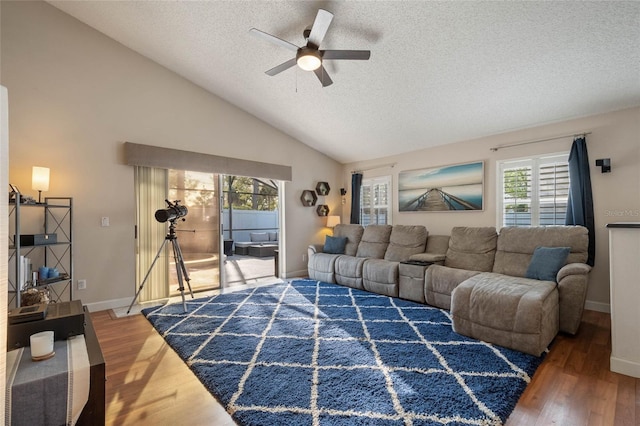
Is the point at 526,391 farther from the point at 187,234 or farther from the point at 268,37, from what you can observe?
the point at 187,234

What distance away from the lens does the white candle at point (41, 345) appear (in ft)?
3.99

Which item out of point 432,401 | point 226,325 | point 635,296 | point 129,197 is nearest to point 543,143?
point 635,296

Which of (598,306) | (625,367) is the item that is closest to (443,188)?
(598,306)

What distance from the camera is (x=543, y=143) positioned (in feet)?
11.8

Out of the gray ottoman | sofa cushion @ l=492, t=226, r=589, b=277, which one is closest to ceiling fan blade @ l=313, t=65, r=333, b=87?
the gray ottoman

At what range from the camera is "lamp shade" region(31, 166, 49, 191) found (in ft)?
9.22

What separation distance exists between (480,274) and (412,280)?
799mm

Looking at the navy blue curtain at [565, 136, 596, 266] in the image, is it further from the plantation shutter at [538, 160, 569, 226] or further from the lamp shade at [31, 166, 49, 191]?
the lamp shade at [31, 166, 49, 191]

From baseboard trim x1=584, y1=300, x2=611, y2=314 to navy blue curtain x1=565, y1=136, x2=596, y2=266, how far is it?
0.45 m

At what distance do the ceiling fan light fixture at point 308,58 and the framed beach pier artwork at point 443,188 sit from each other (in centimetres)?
283

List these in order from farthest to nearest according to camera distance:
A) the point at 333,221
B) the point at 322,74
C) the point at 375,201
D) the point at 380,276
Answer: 1. the point at 333,221
2. the point at 375,201
3. the point at 380,276
4. the point at 322,74

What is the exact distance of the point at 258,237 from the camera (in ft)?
29.3

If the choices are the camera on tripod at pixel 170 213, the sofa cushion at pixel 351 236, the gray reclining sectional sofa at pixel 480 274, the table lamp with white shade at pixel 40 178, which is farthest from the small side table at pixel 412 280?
the table lamp with white shade at pixel 40 178

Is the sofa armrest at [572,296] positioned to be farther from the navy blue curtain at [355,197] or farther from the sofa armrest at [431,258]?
the navy blue curtain at [355,197]
